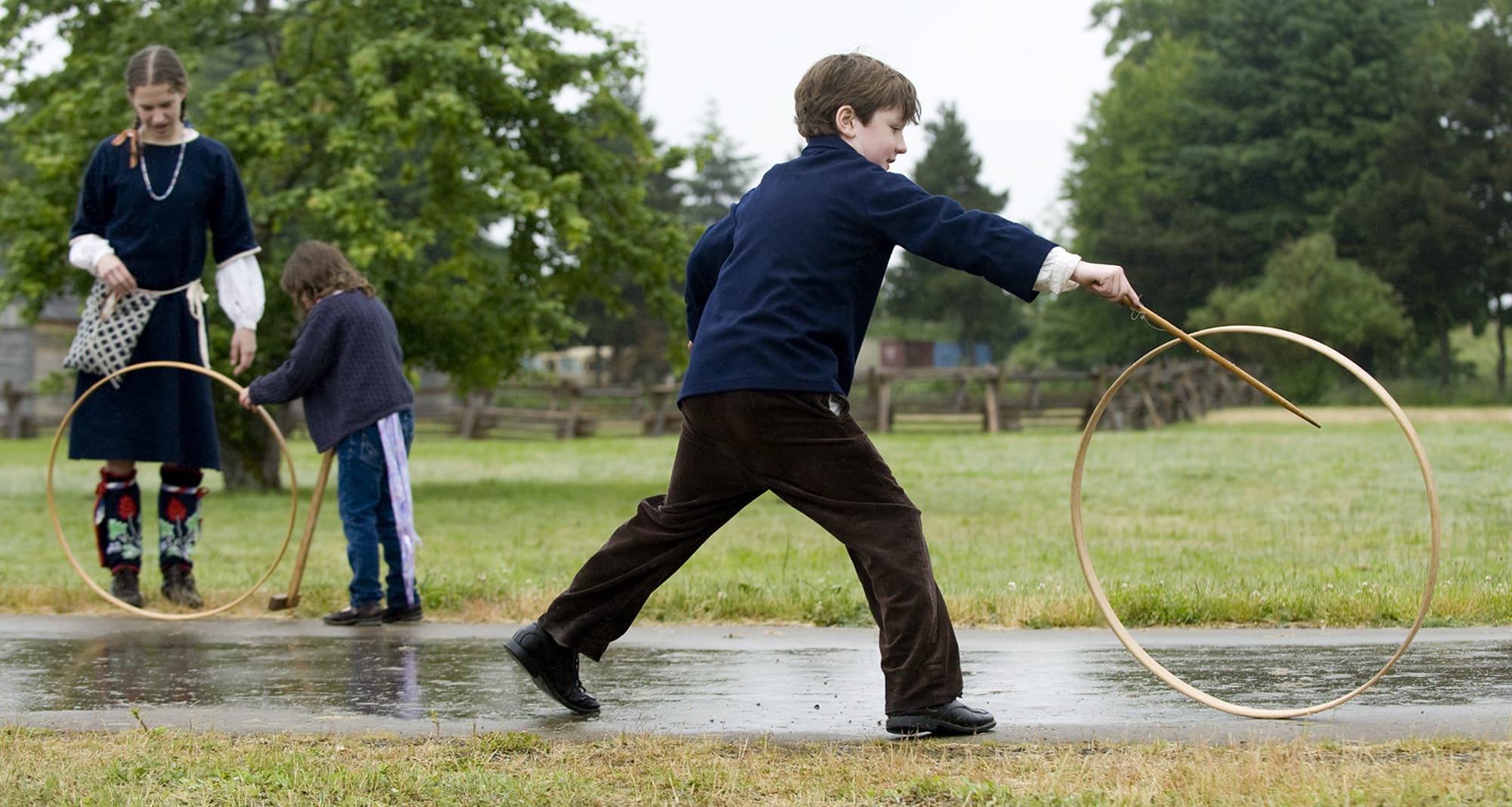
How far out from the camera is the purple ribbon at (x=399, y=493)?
7.10m

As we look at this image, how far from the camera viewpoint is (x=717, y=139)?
766 inches

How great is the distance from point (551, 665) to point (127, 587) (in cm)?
352

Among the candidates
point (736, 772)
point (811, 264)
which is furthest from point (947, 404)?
point (736, 772)

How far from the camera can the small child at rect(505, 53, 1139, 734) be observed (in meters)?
4.44

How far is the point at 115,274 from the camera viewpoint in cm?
709

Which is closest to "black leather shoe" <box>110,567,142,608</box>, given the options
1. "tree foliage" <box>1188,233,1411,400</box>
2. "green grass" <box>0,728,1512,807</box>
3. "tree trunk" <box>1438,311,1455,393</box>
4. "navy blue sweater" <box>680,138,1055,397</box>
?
"green grass" <box>0,728,1512,807</box>

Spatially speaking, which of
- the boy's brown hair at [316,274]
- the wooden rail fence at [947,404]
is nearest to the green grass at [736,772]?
the boy's brown hair at [316,274]

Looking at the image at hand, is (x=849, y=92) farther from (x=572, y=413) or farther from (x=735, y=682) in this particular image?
(x=572, y=413)

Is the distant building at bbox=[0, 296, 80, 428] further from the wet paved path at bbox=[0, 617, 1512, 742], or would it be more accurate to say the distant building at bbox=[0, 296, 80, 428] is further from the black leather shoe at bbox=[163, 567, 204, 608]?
the wet paved path at bbox=[0, 617, 1512, 742]

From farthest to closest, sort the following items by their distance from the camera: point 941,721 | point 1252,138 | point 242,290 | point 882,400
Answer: point 1252,138 → point 882,400 → point 242,290 → point 941,721

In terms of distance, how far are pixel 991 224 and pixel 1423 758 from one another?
172 centimetres

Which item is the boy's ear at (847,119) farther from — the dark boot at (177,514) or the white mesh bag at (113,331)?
the dark boot at (177,514)

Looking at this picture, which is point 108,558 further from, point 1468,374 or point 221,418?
point 1468,374

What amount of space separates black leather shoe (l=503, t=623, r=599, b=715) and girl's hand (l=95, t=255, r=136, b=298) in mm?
3255
